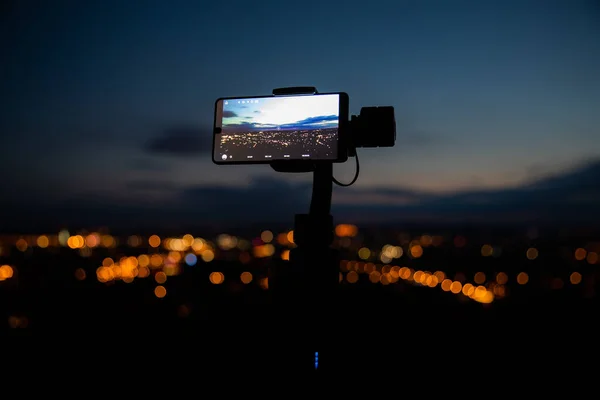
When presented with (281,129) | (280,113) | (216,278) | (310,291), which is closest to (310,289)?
(310,291)

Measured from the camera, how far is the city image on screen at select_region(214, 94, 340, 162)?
251 centimetres

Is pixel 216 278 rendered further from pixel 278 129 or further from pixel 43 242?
pixel 278 129

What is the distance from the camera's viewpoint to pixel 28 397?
17.5 ft

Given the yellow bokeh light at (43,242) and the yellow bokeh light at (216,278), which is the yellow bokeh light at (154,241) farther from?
the yellow bokeh light at (216,278)

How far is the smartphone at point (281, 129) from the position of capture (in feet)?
8.20

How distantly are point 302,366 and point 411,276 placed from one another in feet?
245

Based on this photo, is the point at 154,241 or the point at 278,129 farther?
the point at 154,241

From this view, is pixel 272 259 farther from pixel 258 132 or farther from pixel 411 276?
pixel 411 276

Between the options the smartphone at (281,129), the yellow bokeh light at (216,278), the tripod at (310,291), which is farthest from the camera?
the yellow bokeh light at (216,278)

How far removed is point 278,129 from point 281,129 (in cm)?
2

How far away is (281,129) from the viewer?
8.51ft

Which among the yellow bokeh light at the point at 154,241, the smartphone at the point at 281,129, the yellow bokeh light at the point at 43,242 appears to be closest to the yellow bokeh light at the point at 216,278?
the yellow bokeh light at the point at 43,242

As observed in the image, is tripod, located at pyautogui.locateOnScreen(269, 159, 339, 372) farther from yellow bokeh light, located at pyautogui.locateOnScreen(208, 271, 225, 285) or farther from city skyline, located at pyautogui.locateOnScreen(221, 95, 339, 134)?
yellow bokeh light, located at pyautogui.locateOnScreen(208, 271, 225, 285)

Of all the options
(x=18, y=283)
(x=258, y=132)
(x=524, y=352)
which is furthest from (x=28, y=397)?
(x=18, y=283)
